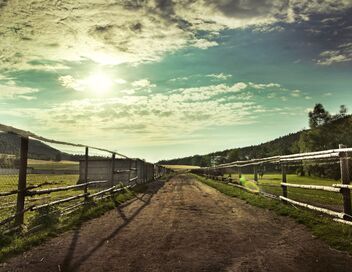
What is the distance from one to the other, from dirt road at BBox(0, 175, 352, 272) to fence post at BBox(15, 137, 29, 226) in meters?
1.13

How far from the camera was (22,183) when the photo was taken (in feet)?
26.6

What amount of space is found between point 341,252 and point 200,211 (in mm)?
6066

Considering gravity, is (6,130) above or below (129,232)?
above

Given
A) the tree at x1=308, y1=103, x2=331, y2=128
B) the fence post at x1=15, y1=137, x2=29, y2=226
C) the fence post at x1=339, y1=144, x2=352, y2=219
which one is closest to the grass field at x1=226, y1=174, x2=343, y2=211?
the fence post at x1=339, y1=144, x2=352, y2=219

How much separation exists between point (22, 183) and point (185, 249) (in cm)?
424

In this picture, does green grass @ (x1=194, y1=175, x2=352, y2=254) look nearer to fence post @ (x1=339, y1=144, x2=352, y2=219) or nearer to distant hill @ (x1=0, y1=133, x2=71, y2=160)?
fence post @ (x1=339, y1=144, x2=352, y2=219)

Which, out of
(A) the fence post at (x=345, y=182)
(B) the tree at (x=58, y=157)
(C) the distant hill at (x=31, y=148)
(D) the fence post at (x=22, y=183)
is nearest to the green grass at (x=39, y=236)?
(D) the fence post at (x=22, y=183)

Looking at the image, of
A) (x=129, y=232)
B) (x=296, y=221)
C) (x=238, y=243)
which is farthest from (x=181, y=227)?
(x=296, y=221)

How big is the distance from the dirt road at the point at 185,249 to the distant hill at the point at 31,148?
226 cm

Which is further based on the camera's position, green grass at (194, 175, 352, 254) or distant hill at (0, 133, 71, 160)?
distant hill at (0, 133, 71, 160)

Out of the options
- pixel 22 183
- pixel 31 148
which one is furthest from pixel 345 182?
pixel 31 148

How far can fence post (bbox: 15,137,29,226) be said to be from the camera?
26.2 ft

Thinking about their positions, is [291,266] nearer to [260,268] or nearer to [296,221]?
[260,268]

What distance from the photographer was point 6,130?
7180 mm
